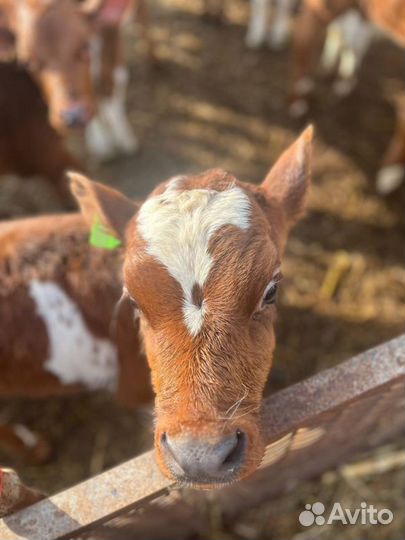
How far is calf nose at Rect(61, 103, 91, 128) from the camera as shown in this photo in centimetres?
411

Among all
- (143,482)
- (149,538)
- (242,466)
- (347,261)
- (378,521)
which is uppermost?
(242,466)

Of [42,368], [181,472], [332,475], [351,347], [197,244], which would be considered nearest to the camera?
[181,472]

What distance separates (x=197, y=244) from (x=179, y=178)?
47 cm

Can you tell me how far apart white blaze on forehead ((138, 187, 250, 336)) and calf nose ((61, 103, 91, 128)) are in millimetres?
2052

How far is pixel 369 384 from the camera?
92.4 inches

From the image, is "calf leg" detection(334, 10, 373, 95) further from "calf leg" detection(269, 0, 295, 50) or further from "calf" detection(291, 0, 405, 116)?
"calf leg" detection(269, 0, 295, 50)

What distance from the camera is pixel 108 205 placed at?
2701 mm

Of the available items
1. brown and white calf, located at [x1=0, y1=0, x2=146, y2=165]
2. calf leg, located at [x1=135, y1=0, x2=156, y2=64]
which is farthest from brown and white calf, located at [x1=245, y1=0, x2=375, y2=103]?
brown and white calf, located at [x1=0, y1=0, x2=146, y2=165]

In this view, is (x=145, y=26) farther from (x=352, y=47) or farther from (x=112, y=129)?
(x=352, y=47)

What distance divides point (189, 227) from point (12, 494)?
4.10 feet

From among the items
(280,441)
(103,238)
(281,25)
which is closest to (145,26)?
(281,25)

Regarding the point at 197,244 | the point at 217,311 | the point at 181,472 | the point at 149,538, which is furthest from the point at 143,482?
the point at 149,538

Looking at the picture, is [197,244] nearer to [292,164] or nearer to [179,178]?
[179,178]

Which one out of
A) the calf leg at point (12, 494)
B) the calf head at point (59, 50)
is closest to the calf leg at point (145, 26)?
the calf head at point (59, 50)
